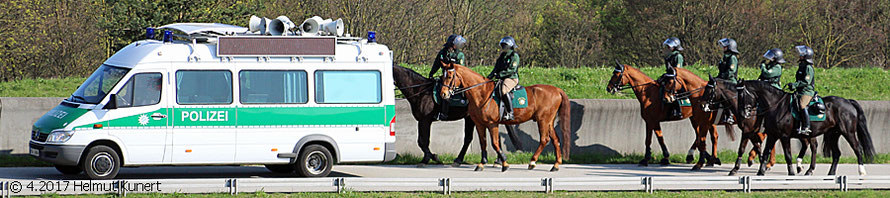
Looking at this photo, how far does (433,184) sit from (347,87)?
2.18 meters

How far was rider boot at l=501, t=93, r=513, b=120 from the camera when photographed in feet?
53.3

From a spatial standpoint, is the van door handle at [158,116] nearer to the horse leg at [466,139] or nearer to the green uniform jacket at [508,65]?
the green uniform jacket at [508,65]

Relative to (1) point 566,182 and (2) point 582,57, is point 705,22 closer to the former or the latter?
(2) point 582,57

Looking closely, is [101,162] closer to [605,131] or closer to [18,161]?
[18,161]

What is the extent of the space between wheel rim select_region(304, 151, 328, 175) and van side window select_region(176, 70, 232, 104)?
4.40ft

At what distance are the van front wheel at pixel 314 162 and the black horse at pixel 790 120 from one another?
6176 millimetres

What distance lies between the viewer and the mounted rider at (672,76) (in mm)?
17203

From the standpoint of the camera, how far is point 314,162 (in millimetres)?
14438

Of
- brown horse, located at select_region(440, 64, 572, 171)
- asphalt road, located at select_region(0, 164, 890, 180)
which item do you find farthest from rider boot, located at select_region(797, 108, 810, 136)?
brown horse, located at select_region(440, 64, 572, 171)

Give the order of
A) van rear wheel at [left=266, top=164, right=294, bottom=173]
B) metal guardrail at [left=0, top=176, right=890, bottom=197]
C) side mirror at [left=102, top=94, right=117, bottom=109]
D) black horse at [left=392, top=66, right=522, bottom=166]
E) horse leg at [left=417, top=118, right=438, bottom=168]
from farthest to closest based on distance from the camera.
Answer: horse leg at [left=417, top=118, right=438, bottom=168]
black horse at [left=392, top=66, right=522, bottom=166]
van rear wheel at [left=266, top=164, right=294, bottom=173]
side mirror at [left=102, top=94, right=117, bottom=109]
metal guardrail at [left=0, top=176, right=890, bottom=197]

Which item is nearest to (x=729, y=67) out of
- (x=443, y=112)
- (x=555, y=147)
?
(x=555, y=147)

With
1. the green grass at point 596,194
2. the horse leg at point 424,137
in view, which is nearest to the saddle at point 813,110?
the green grass at point 596,194

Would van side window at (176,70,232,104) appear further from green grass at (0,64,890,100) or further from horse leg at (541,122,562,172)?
green grass at (0,64,890,100)

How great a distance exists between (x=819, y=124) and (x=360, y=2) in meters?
27.5
